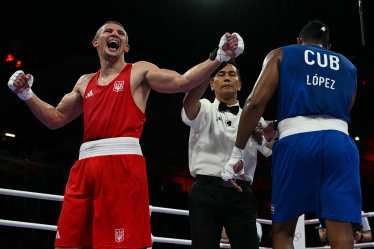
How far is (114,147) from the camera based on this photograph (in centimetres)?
193

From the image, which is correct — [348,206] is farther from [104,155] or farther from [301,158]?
[104,155]

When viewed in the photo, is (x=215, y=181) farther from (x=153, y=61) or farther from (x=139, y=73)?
(x=153, y=61)

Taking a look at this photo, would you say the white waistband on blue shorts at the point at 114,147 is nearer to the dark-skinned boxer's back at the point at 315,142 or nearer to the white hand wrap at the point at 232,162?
the white hand wrap at the point at 232,162

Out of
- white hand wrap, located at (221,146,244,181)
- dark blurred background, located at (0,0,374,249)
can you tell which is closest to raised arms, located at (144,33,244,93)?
white hand wrap, located at (221,146,244,181)

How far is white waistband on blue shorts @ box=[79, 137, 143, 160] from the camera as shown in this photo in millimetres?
1927

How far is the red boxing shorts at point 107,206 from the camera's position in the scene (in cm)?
181

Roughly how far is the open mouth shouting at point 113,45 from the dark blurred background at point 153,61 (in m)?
4.57


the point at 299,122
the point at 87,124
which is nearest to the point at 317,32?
the point at 299,122

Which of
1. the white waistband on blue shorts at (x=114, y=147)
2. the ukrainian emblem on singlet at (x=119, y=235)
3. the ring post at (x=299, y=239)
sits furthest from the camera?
the ring post at (x=299, y=239)

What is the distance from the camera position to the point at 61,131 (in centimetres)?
1109

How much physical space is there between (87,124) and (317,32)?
1.40 metres

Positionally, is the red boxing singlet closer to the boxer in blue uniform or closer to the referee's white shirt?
the referee's white shirt

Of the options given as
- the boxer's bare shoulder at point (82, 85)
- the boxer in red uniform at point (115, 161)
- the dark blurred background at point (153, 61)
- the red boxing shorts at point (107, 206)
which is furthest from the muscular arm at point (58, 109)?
the dark blurred background at point (153, 61)

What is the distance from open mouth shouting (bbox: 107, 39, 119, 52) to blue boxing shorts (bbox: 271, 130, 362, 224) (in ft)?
3.98
